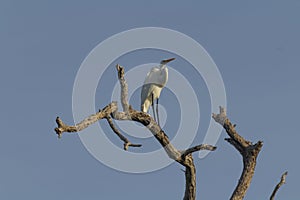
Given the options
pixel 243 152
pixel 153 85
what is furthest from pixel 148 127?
pixel 153 85

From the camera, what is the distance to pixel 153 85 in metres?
18.3

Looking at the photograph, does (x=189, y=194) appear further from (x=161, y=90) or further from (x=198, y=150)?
(x=161, y=90)

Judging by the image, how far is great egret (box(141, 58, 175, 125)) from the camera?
18141mm

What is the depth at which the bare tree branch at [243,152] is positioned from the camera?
13180 mm

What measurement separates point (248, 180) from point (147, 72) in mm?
5661

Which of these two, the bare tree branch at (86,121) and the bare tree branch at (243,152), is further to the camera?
the bare tree branch at (243,152)

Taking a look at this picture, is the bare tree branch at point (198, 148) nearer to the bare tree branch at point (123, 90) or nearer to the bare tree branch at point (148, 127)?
the bare tree branch at point (148, 127)

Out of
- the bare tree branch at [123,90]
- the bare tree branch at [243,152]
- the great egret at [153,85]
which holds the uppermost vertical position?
the great egret at [153,85]

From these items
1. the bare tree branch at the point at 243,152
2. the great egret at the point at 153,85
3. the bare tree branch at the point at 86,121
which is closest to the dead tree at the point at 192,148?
the bare tree branch at the point at 243,152

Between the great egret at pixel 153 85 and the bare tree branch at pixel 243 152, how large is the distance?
4944mm

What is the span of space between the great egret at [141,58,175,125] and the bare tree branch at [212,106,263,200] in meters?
4.94

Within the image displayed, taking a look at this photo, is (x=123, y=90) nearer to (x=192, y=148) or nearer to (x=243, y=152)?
(x=192, y=148)

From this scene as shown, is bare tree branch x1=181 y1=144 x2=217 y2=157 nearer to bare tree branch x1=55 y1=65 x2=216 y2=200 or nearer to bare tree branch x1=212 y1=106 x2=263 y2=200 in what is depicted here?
bare tree branch x1=55 y1=65 x2=216 y2=200

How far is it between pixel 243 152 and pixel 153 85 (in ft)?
17.5
